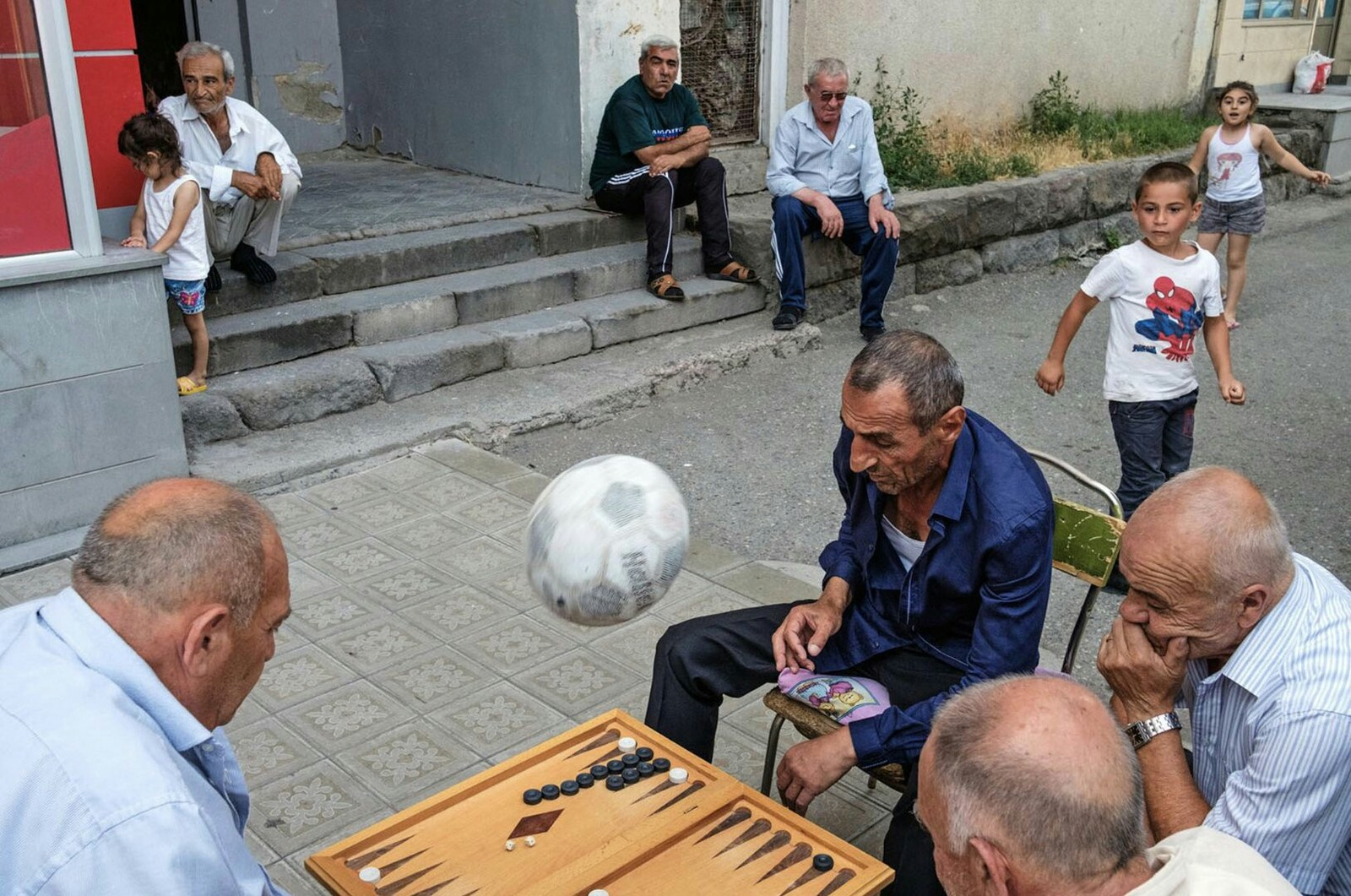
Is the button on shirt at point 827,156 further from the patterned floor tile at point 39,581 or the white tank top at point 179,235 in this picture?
the patterned floor tile at point 39,581

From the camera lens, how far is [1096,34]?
1121 cm

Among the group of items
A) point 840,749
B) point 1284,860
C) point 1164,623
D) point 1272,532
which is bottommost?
point 840,749

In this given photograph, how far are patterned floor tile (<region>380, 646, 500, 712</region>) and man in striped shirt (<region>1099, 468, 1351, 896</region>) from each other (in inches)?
84.4

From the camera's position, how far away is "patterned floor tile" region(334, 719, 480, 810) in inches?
135

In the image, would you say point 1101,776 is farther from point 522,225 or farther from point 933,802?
point 522,225

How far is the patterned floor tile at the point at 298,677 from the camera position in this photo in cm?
383

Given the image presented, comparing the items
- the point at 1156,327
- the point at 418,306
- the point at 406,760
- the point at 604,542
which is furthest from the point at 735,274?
the point at 604,542

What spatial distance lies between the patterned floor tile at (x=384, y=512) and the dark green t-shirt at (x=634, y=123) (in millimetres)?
3004

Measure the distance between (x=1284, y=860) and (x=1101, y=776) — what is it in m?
0.76

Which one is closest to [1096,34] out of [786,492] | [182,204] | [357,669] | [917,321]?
[917,321]

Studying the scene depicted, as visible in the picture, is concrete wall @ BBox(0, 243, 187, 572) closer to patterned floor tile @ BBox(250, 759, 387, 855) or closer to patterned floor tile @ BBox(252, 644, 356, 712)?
patterned floor tile @ BBox(252, 644, 356, 712)

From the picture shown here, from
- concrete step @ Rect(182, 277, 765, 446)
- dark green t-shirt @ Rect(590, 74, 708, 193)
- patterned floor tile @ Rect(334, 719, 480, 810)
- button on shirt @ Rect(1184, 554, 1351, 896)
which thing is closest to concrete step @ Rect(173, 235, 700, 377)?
concrete step @ Rect(182, 277, 765, 446)

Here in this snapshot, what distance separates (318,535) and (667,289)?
9.84 feet

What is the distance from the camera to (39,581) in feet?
14.9
